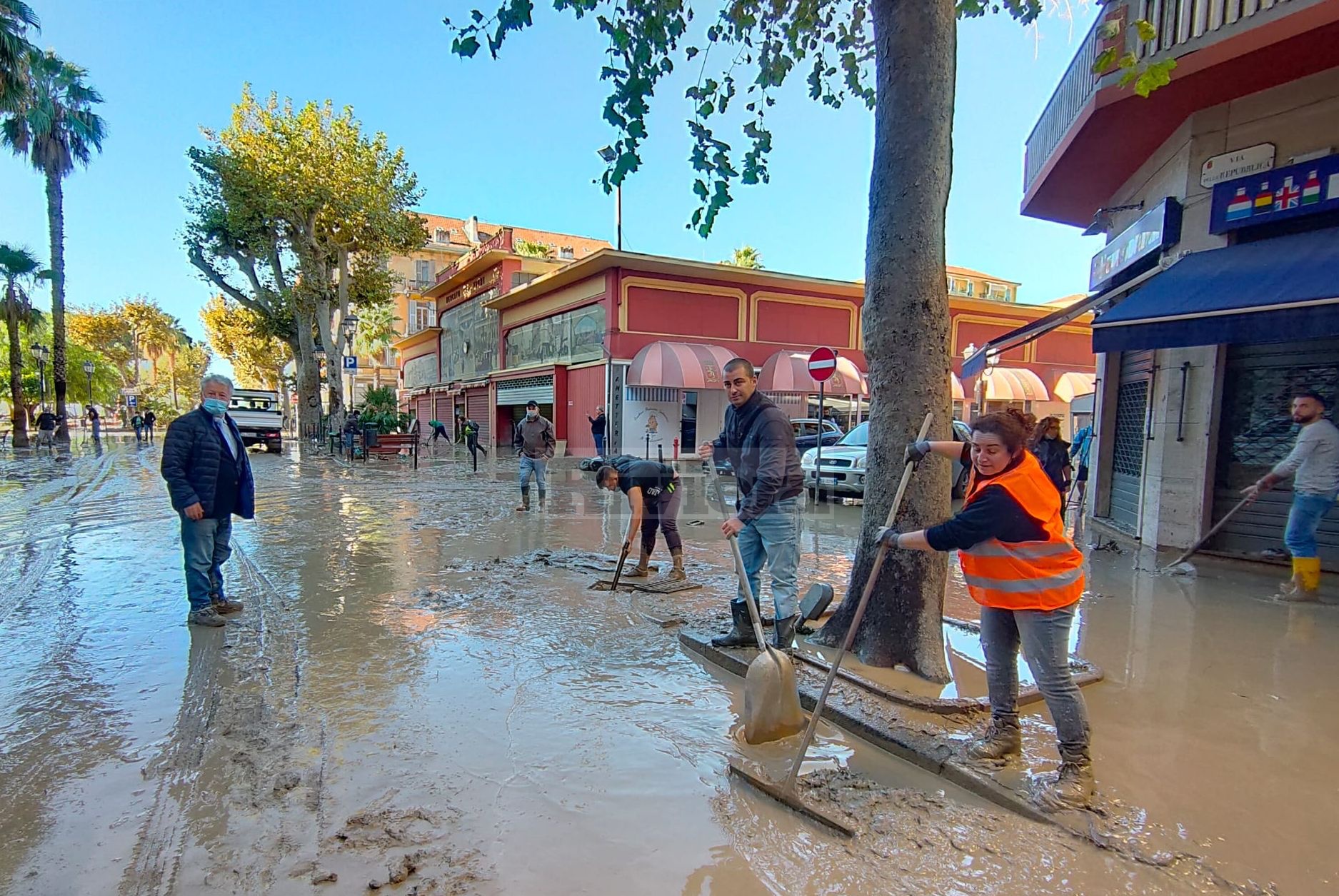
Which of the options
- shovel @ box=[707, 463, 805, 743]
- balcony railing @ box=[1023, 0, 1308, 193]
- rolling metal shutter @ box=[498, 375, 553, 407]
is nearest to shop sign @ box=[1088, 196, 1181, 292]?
balcony railing @ box=[1023, 0, 1308, 193]

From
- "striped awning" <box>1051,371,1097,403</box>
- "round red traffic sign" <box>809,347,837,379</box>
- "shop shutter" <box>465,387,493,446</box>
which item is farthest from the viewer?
"shop shutter" <box>465,387,493,446</box>

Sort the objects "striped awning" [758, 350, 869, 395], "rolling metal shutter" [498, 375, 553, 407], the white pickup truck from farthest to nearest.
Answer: "rolling metal shutter" [498, 375, 553, 407]
the white pickup truck
"striped awning" [758, 350, 869, 395]

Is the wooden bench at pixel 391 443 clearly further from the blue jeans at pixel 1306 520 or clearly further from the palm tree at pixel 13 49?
the blue jeans at pixel 1306 520

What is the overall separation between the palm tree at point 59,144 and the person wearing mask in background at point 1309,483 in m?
31.0

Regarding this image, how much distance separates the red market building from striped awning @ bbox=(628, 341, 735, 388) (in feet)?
0.13

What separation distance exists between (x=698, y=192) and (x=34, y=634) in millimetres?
5684

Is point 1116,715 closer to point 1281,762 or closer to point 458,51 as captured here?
point 1281,762

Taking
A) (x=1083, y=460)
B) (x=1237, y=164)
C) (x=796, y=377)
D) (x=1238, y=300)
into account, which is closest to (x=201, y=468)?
(x=1238, y=300)

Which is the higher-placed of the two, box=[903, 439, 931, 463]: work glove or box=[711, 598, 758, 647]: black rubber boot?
box=[903, 439, 931, 463]: work glove

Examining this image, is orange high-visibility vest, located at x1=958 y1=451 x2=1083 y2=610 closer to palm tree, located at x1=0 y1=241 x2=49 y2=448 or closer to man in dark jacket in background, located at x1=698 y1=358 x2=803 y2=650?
man in dark jacket in background, located at x1=698 y1=358 x2=803 y2=650

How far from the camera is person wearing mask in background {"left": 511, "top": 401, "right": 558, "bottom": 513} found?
32.8 ft

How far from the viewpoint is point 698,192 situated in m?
5.53

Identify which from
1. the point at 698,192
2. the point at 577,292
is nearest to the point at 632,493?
the point at 698,192

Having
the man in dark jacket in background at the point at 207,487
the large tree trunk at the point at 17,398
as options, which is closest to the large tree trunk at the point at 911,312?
the man in dark jacket in background at the point at 207,487
